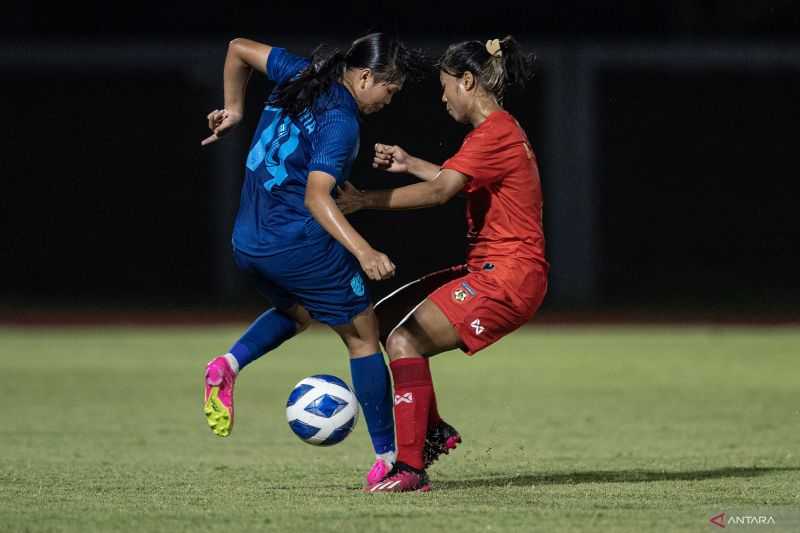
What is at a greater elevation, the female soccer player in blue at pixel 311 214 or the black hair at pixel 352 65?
the black hair at pixel 352 65

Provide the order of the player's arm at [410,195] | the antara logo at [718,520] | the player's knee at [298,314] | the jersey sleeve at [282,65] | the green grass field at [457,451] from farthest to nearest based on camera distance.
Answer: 1. the player's knee at [298,314]
2. the jersey sleeve at [282,65]
3. the player's arm at [410,195]
4. the green grass field at [457,451]
5. the antara logo at [718,520]

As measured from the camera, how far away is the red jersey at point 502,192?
6.05 metres

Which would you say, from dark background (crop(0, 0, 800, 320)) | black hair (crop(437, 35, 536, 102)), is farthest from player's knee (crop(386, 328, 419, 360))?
dark background (crop(0, 0, 800, 320))

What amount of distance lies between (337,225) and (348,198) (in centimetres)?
41

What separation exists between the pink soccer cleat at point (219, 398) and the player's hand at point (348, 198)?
0.90m

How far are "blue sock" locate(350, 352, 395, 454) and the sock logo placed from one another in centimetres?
8

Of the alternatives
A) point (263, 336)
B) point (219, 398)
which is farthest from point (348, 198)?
point (219, 398)

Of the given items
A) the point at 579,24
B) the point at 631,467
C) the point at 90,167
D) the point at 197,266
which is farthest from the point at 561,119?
the point at 631,467

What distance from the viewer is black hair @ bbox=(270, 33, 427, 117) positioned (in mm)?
5992

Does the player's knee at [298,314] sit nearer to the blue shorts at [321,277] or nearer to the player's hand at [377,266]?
the blue shorts at [321,277]

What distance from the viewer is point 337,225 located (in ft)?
18.4

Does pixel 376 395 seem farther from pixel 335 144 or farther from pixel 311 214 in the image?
pixel 335 144

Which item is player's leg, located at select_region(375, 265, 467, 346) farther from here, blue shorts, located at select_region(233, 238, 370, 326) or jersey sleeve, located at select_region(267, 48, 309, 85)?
jersey sleeve, located at select_region(267, 48, 309, 85)

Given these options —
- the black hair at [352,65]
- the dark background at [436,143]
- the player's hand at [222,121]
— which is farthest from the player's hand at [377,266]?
the dark background at [436,143]
